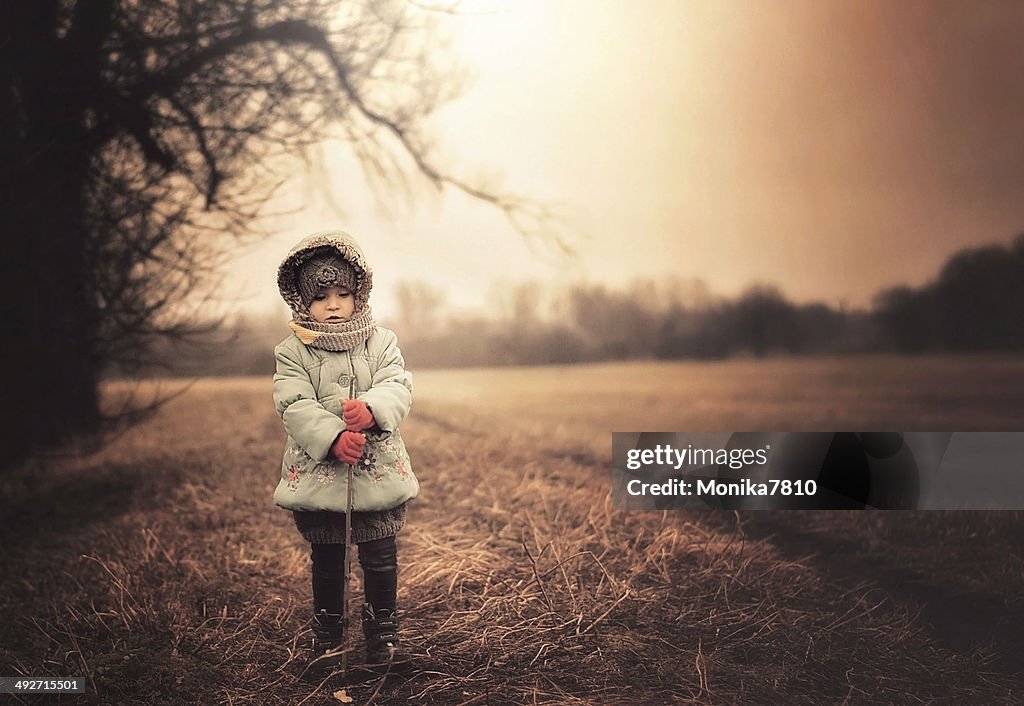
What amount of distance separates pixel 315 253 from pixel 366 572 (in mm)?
819

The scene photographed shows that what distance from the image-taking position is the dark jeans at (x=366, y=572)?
227 centimetres

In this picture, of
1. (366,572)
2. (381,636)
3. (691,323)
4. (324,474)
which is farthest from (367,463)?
(691,323)

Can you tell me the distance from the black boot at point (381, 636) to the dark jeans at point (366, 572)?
19mm

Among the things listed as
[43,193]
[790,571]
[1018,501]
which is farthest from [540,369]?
[43,193]

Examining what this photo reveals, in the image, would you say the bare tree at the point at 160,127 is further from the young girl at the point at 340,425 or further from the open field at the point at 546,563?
the young girl at the point at 340,425

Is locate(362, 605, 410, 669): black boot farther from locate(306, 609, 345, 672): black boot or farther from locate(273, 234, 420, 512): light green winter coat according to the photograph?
locate(273, 234, 420, 512): light green winter coat

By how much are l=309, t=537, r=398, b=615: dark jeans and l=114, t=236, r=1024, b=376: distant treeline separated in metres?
1.23

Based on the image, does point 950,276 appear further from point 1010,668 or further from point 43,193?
point 43,193

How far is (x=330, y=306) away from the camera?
2.24m

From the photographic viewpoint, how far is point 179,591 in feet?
9.22

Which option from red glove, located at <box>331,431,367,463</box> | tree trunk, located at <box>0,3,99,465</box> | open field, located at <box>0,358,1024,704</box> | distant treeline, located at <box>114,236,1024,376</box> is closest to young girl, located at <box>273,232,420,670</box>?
red glove, located at <box>331,431,367,463</box>

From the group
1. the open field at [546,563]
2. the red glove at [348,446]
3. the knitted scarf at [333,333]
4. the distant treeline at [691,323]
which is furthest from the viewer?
the distant treeline at [691,323]

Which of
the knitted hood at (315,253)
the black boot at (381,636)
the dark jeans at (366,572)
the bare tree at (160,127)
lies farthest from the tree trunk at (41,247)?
the black boot at (381,636)

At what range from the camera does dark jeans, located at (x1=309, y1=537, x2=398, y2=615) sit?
2270 millimetres
